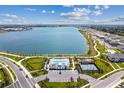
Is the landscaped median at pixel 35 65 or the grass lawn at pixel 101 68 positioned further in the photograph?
the landscaped median at pixel 35 65

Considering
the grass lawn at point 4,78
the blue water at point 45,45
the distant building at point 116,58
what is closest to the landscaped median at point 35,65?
the grass lawn at point 4,78

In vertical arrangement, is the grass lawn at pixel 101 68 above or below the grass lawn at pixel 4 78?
below

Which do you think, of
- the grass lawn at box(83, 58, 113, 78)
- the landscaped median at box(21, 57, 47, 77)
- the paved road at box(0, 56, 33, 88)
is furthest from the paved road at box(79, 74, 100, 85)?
the paved road at box(0, 56, 33, 88)

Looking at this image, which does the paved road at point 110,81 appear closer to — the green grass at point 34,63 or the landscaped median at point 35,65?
the landscaped median at point 35,65

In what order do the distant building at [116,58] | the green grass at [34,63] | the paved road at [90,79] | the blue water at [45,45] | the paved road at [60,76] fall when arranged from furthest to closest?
the blue water at [45,45] → the distant building at [116,58] → the green grass at [34,63] → the paved road at [60,76] → the paved road at [90,79]

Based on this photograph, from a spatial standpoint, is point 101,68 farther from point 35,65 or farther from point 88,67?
point 35,65

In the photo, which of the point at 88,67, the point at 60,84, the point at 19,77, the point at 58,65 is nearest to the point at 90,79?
the point at 88,67
